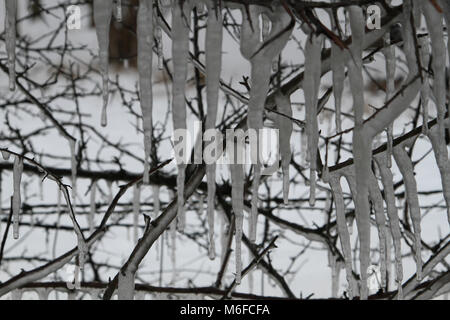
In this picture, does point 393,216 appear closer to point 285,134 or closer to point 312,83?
point 285,134

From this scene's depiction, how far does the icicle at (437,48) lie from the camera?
3.45 ft

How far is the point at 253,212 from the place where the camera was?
124cm

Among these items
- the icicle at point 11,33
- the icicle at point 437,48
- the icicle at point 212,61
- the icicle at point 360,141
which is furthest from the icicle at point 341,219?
the icicle at point 11,33

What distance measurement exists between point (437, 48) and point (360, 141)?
7.9 inches

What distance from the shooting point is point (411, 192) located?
4.69ft

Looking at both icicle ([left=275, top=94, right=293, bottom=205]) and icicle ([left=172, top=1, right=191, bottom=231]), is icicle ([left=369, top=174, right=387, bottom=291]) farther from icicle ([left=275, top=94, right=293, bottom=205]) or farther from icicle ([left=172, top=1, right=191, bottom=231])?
icicle ([left=172, top=1, right=191, bottom=231])

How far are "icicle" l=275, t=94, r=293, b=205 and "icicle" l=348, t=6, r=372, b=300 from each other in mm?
157

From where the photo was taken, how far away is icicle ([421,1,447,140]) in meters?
1.05

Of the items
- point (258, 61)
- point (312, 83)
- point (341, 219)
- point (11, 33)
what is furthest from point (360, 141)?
point (11, 33)

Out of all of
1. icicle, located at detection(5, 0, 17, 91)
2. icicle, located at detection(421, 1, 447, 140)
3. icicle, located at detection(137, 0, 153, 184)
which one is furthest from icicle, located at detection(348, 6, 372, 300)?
icicle, located at detection(5, 0, 17, 91)

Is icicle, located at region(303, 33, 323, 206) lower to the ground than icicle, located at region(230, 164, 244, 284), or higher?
higher
